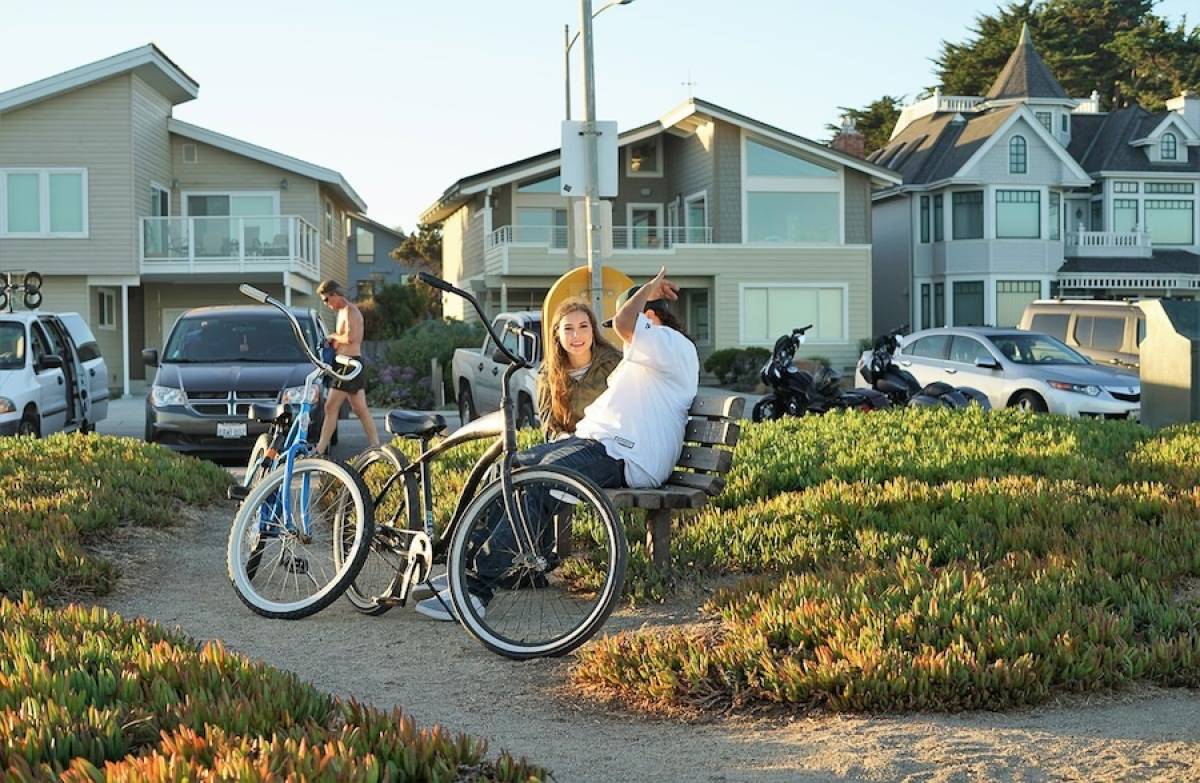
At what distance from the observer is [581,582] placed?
8.11m

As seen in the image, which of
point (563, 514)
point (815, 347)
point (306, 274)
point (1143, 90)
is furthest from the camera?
point (1143, 90)

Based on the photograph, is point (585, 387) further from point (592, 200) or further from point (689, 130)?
point (689, 130)

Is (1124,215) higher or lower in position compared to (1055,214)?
higher

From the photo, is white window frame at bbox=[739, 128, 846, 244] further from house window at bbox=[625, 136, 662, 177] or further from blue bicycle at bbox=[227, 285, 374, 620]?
blue bicycle at bbox=[227, 285, 374, 620]

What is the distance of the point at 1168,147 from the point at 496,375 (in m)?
37.6

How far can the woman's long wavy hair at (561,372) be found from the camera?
846 centimetres

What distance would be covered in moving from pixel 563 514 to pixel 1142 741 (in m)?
2.63

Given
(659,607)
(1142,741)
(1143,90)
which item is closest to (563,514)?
(659,607)

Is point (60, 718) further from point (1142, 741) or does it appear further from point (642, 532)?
point (642, 532)

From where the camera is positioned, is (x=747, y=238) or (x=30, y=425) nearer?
(x=30, y=425)

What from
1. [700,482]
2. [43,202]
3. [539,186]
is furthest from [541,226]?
[700,482]

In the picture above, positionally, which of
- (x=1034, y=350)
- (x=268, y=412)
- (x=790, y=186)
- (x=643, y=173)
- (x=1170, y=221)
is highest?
(x=643, y=173)

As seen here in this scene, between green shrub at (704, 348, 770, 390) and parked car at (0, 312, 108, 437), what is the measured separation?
69.9ft

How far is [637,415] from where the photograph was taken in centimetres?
762
